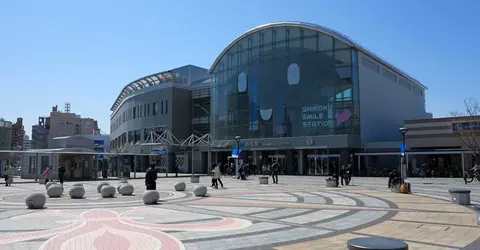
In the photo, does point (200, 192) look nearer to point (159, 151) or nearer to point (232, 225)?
point (232, 225)

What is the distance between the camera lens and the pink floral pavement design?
29.1ft

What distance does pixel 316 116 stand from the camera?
49.0m

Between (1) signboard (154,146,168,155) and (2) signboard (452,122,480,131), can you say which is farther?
(1) signboard (154,146,168,155)

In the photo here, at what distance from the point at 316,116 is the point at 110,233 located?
4070 cm

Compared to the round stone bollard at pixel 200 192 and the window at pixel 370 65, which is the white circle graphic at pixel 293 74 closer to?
the window at pixel 370 65

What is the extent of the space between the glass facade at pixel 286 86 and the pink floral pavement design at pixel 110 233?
1483 inches

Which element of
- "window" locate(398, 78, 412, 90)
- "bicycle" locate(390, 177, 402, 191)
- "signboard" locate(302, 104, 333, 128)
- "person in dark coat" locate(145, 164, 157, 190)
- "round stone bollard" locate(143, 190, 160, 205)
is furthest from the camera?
"window" locate(398, 78, 412, 90)

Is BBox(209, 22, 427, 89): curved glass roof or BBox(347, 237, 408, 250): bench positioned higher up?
BBox(209, 22, 427, 89): curved glass roof

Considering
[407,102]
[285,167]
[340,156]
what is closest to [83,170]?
[285,167]

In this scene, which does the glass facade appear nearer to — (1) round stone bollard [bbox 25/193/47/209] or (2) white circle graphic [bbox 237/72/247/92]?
(2) white circle graphic [bbox 237/72/247/92]

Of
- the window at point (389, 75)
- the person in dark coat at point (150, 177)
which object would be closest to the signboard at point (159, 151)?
the window at point (389, 75)

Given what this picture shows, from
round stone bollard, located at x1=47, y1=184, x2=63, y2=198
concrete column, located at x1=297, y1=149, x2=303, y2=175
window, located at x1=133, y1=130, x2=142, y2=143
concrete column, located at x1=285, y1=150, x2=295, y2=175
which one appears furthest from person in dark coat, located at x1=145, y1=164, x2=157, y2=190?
window, located at x1=133, y1=130, x2=142, y2=143

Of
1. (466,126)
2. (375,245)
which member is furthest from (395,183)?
(466,126)

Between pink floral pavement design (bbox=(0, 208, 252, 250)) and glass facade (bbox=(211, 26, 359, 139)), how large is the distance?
124 ft
